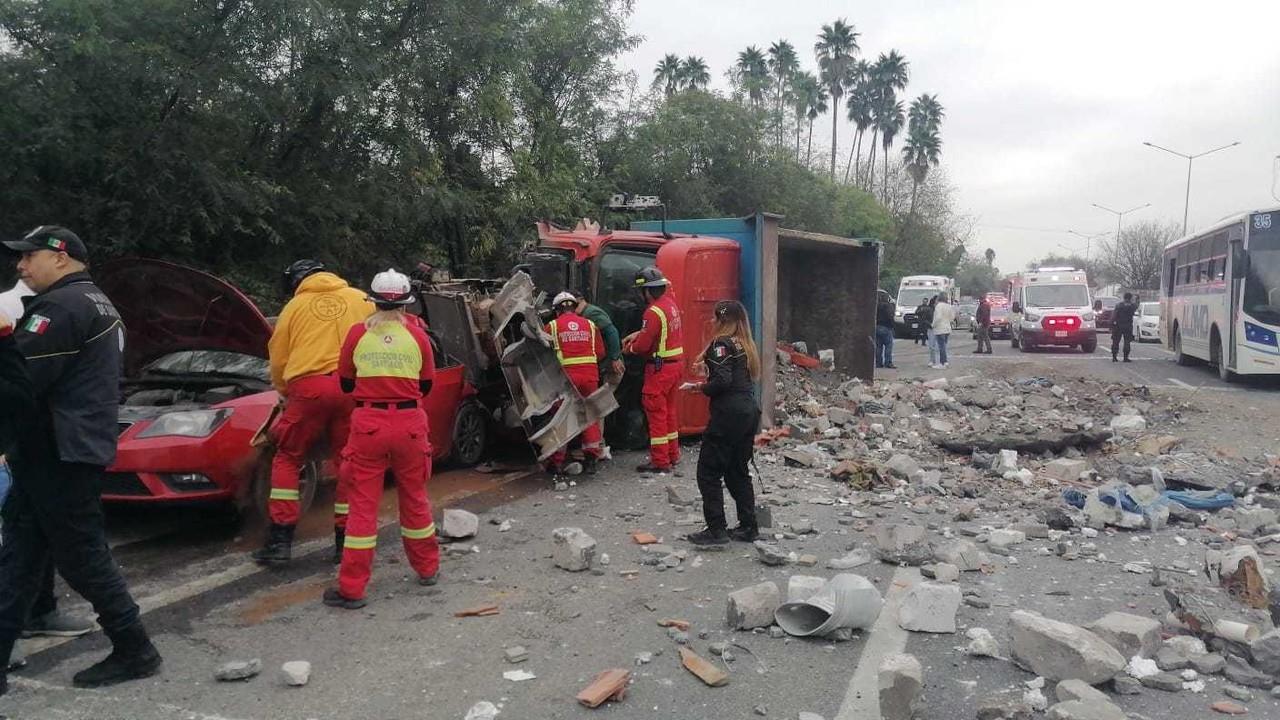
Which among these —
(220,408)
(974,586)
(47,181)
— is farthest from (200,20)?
(974,586)

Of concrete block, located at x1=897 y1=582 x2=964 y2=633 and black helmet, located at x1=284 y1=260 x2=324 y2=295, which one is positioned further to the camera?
black helmet, located at x1=284 y1=260 x2=324 y2=295

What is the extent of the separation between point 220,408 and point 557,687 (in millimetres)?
3089

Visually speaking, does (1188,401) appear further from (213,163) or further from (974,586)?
(213,163)

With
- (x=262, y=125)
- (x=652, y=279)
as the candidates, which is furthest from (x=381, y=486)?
(x=262, y=125)

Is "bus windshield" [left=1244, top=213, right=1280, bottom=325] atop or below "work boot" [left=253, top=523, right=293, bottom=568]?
atop

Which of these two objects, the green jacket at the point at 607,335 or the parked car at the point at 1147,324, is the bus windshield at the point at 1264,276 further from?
the parked car at the point at 1147,324

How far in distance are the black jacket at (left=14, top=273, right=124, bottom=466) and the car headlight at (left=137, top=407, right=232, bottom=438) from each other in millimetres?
1833

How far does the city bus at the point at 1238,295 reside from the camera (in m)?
14.8

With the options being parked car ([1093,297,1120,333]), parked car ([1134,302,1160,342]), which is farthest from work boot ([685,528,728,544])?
parked car ([1093,297,1120,333])

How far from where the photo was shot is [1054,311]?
2553 centimetres

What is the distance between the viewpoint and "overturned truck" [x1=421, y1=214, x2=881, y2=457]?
310 inches

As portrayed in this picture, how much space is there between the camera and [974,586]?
5191mm

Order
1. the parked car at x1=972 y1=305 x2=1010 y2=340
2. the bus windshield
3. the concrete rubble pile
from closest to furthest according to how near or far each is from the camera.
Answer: the concrete rubble pile < the bus windshield < the parked car at x1=972 y1=305 x2=1010 y2=340

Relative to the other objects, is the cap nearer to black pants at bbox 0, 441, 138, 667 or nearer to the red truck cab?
black pants at bbox 0, 441, 138, 667
